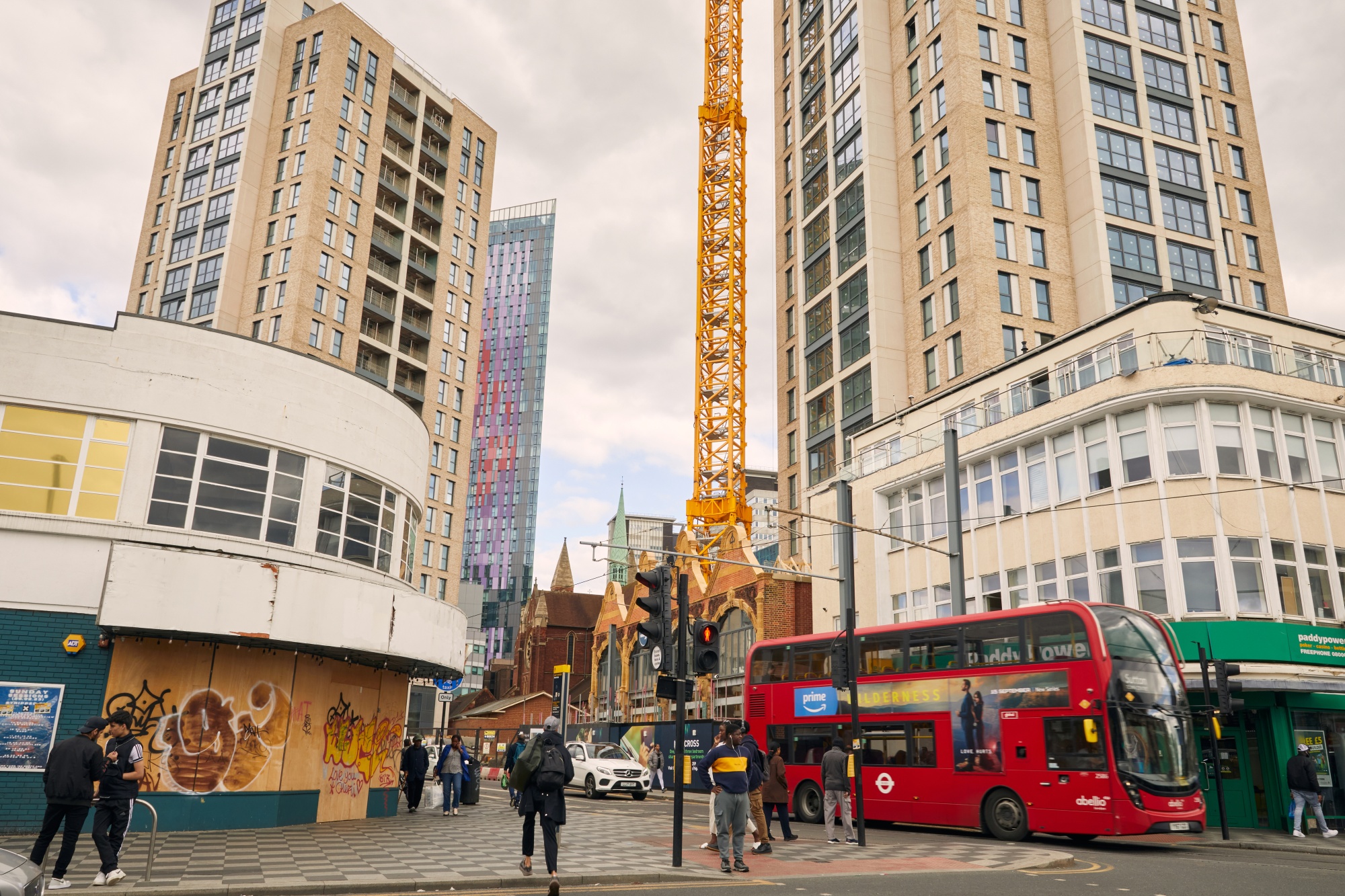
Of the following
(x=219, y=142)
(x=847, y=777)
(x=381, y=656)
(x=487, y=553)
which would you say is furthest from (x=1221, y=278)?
(x=487, y=553)

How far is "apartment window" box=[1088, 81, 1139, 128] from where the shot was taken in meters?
48.3

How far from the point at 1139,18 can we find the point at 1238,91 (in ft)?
22.7

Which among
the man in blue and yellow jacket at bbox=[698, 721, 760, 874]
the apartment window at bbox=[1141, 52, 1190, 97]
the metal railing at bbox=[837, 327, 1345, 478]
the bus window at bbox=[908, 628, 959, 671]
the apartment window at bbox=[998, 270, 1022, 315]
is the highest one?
the apartment window at bbox=[1141, 52, 1190, 97]

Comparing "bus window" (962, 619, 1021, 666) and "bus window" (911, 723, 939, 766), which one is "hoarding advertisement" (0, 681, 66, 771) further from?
"bus window" (962, 619, 1021, 666)

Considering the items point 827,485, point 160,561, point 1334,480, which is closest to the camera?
point 160,561

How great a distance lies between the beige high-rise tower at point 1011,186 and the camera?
45969mm

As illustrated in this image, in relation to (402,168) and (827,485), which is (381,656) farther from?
(402,168)

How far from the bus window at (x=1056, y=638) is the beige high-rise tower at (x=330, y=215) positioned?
151 ft

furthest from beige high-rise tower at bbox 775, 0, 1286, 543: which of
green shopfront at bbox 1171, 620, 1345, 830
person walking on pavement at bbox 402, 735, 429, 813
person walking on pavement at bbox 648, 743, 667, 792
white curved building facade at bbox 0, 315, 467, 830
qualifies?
white curved building facade at bbox 0, 315, 467, 830

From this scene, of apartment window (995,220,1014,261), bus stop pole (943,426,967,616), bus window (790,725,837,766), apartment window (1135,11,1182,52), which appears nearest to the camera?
bus window (790,725,837,766)

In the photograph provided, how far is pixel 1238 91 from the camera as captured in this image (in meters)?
52.5

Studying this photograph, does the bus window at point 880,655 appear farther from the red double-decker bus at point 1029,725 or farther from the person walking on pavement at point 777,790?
the person walking on pavement at point 777,790

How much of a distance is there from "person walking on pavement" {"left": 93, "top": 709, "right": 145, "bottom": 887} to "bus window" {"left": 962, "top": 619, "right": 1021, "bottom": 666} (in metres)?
13.9

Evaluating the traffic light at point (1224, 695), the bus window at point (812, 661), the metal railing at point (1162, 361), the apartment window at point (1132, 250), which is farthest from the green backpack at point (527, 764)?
the apartment window at point (1132, 250)
